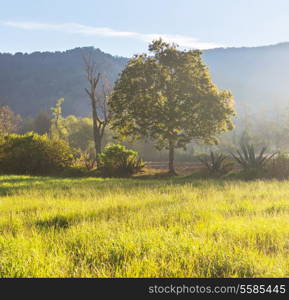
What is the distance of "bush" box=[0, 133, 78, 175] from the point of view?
22.5m

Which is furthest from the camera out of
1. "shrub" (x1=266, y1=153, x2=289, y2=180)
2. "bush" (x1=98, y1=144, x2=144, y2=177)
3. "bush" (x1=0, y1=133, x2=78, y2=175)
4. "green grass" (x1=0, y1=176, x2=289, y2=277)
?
"bush" (x1=0, y1=133, x2=78, y2=175)

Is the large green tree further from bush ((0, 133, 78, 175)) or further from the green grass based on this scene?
the green grass

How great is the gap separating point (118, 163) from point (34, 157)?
19.3 feet

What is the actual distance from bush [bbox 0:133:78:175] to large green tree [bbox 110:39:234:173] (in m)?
4.60

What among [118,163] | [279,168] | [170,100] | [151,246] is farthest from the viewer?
[170,100]

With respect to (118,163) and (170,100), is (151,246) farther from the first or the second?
(170,100)

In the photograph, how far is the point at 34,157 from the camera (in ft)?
73.9

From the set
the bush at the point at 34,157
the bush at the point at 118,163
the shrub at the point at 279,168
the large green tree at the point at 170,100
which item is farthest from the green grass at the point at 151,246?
the bush at the point at 34,157

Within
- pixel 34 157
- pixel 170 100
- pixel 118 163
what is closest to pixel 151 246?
pixel 118 163

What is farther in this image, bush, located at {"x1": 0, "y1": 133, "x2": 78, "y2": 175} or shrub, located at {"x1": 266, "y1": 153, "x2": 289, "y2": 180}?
bush, located at {"x1": 0, "y1": 133, "x2": 78, "y2": 175}

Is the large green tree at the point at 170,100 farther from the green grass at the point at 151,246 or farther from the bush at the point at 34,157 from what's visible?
the green grass at the point at 151,246

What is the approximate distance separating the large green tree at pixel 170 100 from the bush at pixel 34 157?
4.60m

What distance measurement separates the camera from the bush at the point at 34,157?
2255 cm

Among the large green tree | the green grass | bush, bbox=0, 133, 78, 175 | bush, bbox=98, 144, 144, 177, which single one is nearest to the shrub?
the large green tree
